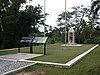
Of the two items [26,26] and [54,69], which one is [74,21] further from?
[54,69]

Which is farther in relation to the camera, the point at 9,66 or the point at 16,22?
the point at 16,22

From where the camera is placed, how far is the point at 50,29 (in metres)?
49.0

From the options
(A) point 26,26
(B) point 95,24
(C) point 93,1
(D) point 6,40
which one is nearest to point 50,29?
(B) point 95,24

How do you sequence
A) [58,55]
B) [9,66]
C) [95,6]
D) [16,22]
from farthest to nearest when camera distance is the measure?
[16,22] < [95,6] < [58,55] < [9,66]

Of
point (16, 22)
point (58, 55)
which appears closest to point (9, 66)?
point (58, 55)

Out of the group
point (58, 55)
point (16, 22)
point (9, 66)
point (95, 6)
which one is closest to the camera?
point (9, 66)

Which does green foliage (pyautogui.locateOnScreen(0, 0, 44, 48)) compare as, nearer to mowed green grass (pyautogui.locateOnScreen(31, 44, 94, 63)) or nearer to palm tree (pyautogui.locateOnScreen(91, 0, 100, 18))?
mowed green grass (pyautogui.locateOnScreen(31, 44, 94, 63))

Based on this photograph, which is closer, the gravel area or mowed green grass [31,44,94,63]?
the gravel area

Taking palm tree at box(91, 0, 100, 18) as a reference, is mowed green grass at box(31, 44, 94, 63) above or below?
below

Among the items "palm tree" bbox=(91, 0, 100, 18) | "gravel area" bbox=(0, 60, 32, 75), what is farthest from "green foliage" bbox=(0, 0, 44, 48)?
"gravel area" bbox=(0, 60, 32, 75)

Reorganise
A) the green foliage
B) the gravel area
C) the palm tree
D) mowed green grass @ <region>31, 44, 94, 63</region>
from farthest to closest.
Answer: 1. the green foliage
2. the palm tree
3. mowed green grass @ <region>31, 44, 94, 63</region>
4. the gravel area

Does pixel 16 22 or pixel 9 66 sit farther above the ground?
pixel 16 22

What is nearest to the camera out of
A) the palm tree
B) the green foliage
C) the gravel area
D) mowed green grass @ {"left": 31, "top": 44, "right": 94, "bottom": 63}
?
the gravel area

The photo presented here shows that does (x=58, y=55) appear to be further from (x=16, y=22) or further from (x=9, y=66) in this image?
(x=16, y=22)
